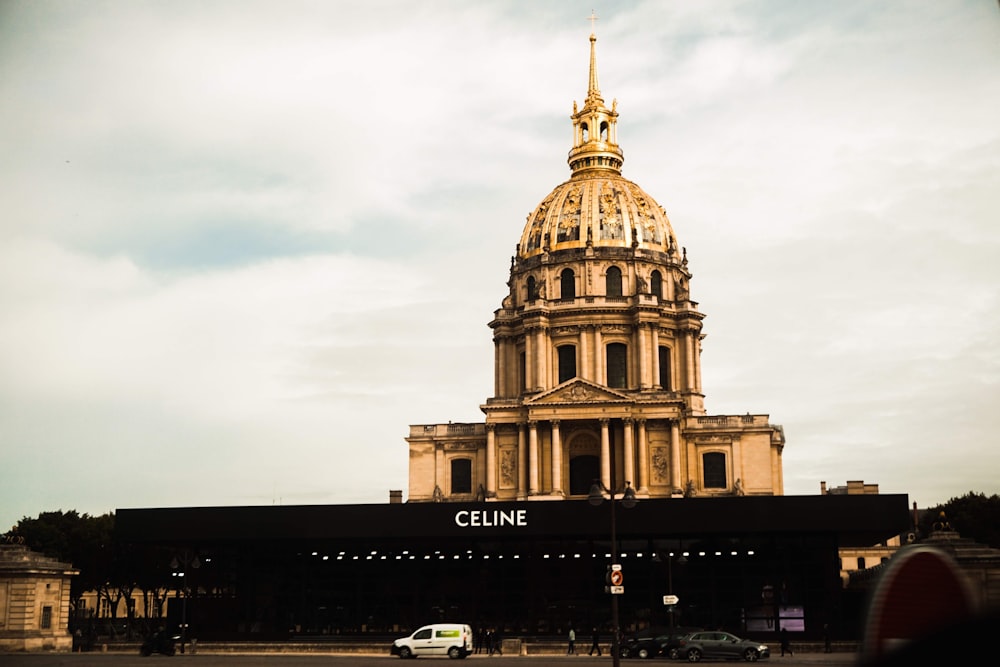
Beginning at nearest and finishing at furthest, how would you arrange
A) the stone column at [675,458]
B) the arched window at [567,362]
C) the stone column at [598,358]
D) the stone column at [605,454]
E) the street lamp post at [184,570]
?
the street lamp post at [184,570], the stone column at [605,454], the stone column at [675,458], the stone column at [598,358], the arched window at [567,362]

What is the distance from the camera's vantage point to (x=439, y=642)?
50.9 m

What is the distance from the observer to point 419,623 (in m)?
68.7

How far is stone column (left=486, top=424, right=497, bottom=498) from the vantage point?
92.8 meters

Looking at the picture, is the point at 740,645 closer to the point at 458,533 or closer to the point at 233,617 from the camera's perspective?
the point at 458,533

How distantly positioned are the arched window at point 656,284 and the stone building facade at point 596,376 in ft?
0.46

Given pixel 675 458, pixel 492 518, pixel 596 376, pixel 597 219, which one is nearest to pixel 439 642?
pixel 492 518

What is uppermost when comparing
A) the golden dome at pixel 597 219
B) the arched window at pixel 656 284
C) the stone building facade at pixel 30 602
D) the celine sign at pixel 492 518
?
the golden dome at pixel 597 219

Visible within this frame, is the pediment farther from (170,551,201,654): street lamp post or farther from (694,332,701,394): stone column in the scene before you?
(170,551,201,654): street lamp post

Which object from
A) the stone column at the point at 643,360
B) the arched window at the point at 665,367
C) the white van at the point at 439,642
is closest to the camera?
the white van at the point at 439,642

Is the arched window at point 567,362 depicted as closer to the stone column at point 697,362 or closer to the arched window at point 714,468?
the stone column at point 697,362

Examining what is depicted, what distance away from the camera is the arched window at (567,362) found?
101938mm

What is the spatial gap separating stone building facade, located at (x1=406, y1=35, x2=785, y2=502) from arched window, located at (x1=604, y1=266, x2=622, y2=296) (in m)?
0.12

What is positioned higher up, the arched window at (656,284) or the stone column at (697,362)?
the arched window at (656,284)

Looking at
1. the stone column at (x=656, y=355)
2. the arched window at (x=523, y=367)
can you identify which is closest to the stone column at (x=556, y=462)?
the stone column at (x=656, y=355)
